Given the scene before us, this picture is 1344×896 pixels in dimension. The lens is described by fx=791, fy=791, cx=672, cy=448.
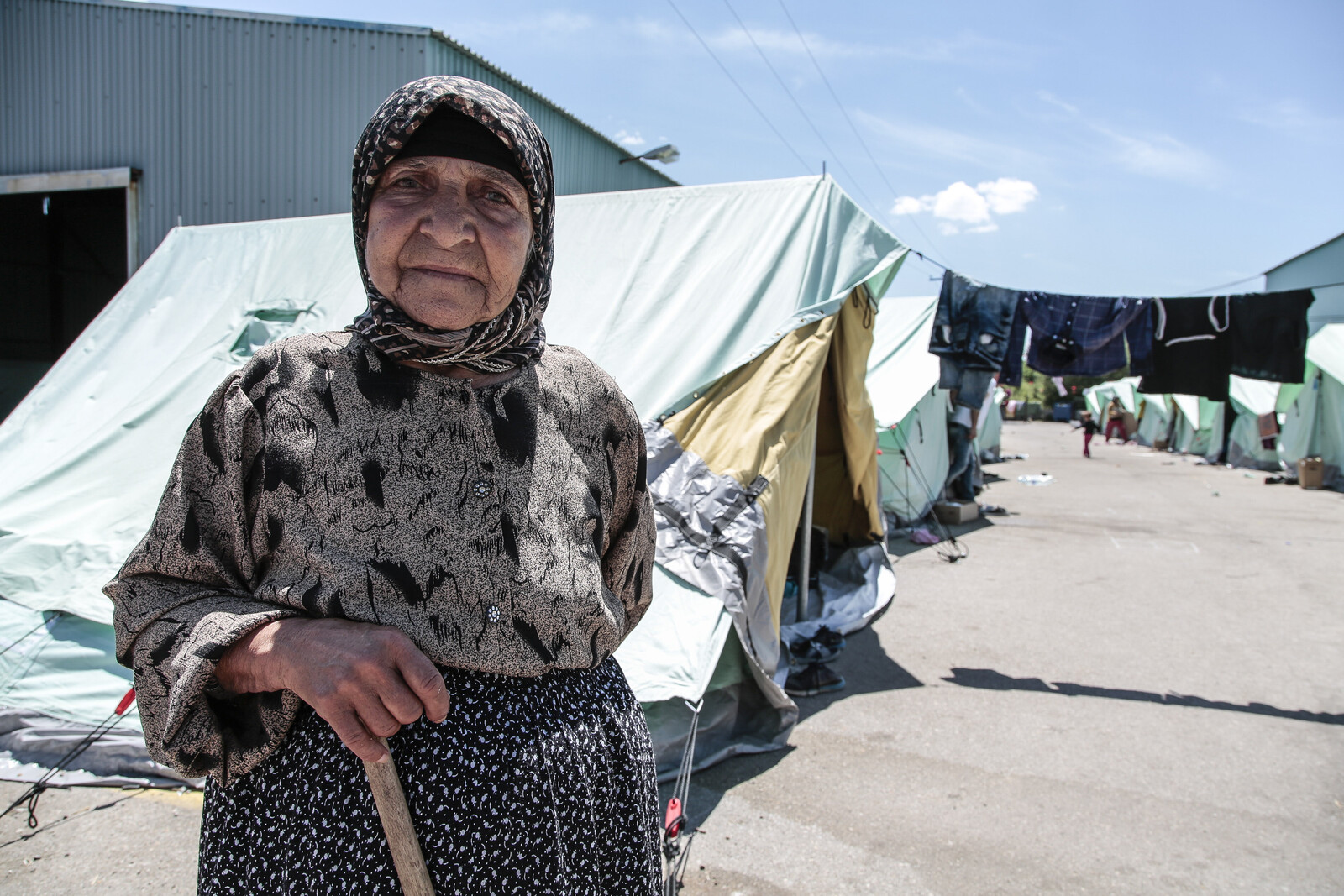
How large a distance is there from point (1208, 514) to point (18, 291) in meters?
18.7

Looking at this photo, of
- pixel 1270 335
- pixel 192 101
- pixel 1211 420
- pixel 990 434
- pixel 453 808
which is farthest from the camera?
pixel 1211 420

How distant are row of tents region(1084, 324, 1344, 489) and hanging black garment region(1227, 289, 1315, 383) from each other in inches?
224

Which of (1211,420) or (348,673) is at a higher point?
(348,673)

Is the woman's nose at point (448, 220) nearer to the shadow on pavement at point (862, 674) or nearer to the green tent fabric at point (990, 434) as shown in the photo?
the shadow on pavement at point (862, 674)

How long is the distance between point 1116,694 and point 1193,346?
3292 mm

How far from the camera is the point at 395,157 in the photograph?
3.26 feet

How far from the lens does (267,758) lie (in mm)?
920

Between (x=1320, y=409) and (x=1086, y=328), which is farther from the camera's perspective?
(x=1320, y=409)

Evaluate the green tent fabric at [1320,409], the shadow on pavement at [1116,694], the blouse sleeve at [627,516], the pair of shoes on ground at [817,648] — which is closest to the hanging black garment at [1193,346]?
the shadow on pavement at [1116,694]

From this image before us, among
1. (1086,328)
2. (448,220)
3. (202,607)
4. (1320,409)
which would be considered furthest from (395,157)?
(1320,409)

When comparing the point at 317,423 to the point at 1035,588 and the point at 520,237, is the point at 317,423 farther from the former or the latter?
the point at 1035,588

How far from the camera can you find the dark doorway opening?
12586 mm

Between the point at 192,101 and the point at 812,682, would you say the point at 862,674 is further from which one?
the point at 192,101

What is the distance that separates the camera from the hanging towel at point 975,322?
6.48 m
